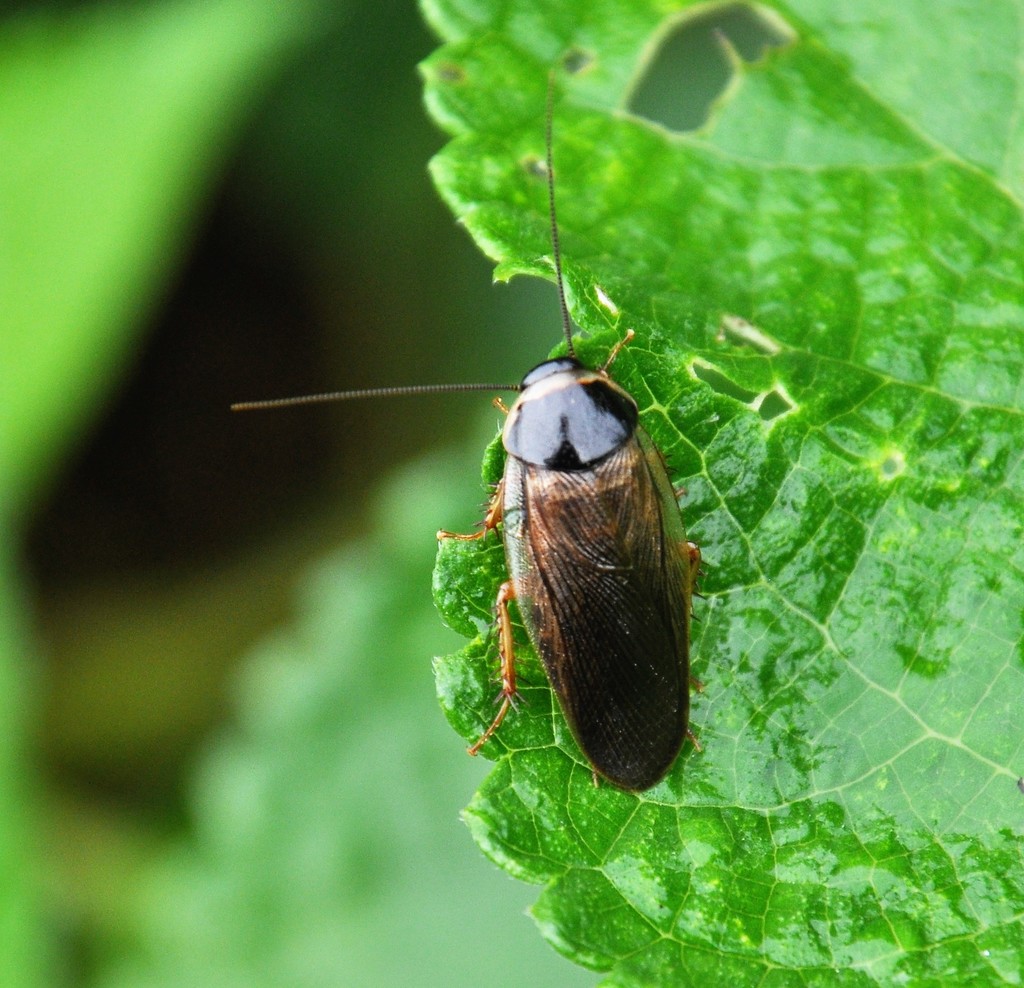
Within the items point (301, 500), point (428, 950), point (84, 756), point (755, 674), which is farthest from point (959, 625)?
point (84, 756)

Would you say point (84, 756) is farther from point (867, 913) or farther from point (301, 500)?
point (867, 913)

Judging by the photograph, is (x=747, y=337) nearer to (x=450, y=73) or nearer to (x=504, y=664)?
(x=504, y=664)

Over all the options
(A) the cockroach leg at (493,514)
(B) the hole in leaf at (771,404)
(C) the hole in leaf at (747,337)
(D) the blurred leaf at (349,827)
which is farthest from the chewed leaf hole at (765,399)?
(D) the blurred leaf at (349,827)

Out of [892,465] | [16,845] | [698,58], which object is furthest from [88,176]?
[892,465]

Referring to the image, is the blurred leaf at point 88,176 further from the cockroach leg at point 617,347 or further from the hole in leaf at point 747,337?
the hole in leaf at point 747,337

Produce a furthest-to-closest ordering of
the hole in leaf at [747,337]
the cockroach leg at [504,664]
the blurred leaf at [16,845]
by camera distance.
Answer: the blurred leaf at [16,845], the hole in leaf at [747,337], the cockroach leg at [504,664]
